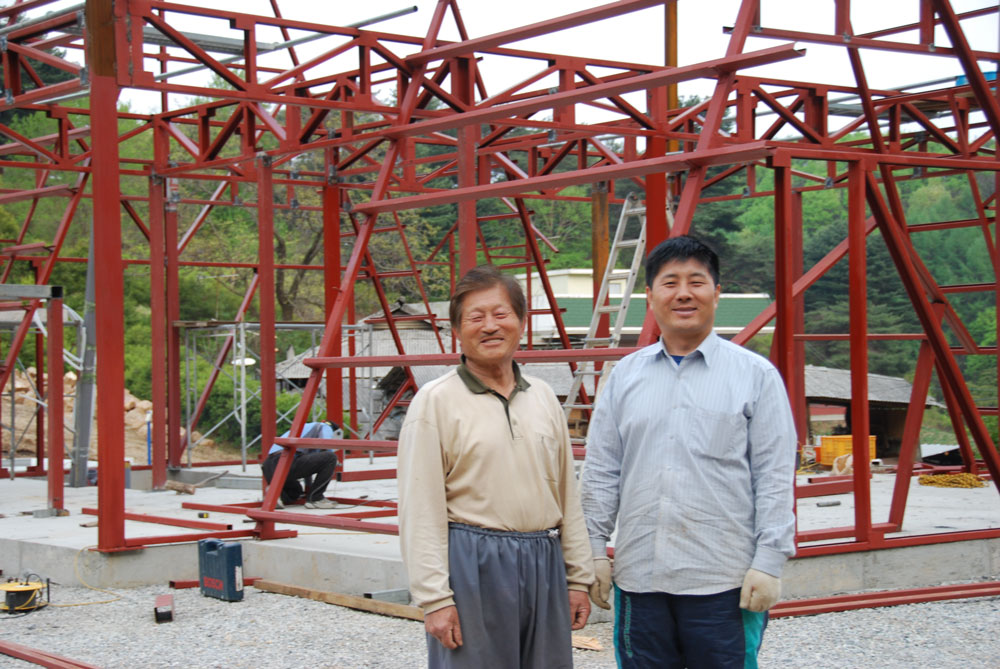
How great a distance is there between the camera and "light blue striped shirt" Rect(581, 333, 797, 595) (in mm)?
3553

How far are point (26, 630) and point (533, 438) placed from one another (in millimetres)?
5512

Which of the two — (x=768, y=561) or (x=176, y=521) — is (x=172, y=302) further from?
(x=768, y=561)

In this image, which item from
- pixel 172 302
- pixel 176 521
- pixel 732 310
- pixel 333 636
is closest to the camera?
pixel 333 636


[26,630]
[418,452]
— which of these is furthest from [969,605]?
[26,630]

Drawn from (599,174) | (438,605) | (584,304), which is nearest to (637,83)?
(599,174)

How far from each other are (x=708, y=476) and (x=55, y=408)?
9.45m

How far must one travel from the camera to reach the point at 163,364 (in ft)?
46.0

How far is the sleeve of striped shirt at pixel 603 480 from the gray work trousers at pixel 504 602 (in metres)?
0.23

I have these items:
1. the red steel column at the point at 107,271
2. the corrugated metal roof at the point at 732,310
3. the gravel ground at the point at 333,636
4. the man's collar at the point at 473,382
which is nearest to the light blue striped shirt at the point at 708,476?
the man's collar at the point at 473,382

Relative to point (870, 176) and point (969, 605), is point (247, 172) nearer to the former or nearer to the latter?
point (870, 176)

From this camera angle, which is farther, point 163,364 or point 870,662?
point 163,364

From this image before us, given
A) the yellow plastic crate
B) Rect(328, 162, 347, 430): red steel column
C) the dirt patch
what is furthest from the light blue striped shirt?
the dirt patch

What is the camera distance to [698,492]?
141 inches

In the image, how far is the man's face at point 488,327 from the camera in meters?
3.63
